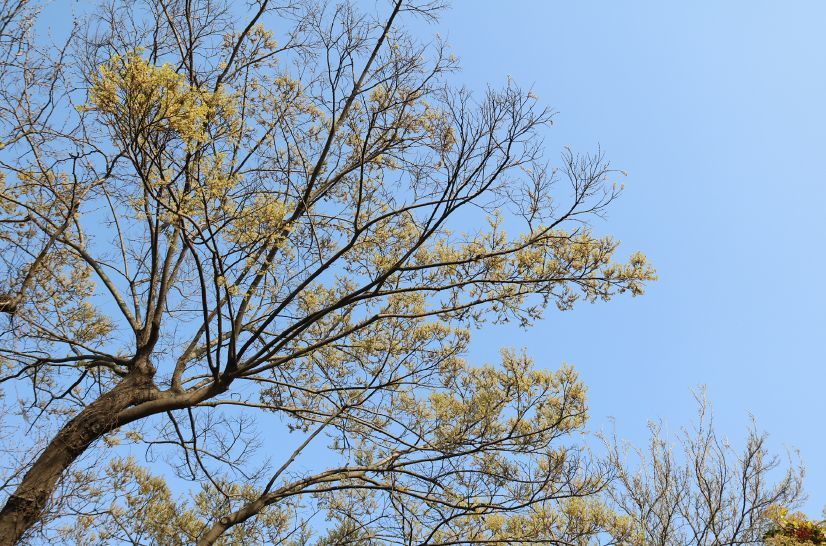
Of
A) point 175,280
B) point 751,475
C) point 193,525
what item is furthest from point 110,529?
point 751,475

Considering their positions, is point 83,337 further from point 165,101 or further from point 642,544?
point 642,544

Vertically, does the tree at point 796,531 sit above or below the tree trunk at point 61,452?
below

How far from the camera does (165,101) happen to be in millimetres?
3926

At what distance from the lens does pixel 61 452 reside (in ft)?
15.8

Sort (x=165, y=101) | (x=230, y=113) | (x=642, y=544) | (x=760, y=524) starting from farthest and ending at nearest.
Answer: (x=760, y=524) < (x=642, y=544) < (x=230, y=113) < (x=165, y=101)

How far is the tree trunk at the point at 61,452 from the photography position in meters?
4.50

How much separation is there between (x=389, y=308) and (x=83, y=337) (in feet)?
11.2

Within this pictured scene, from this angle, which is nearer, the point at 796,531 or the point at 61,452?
the point at 61,452

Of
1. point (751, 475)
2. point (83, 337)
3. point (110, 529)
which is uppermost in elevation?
point (83, 337)

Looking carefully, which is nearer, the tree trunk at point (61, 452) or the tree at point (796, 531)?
the tree trunk at point (61, 452)

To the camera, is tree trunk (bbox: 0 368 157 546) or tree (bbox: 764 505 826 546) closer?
tree trunk (bbox: 0 368 157 546)

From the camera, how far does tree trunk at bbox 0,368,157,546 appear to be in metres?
4.50

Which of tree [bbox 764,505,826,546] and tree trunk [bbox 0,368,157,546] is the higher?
tree trunk [bbox 0,368,157,546]

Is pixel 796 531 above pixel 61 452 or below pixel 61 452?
below
